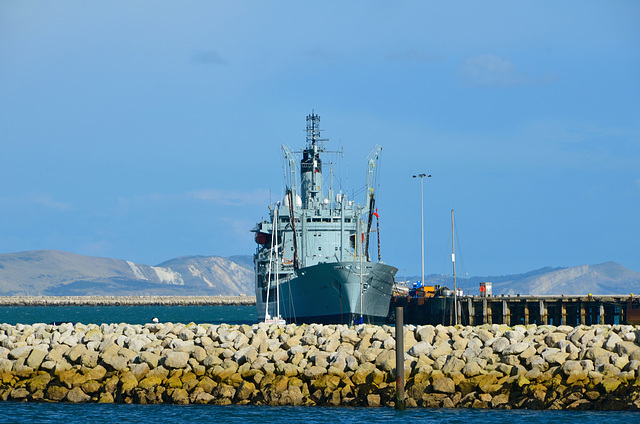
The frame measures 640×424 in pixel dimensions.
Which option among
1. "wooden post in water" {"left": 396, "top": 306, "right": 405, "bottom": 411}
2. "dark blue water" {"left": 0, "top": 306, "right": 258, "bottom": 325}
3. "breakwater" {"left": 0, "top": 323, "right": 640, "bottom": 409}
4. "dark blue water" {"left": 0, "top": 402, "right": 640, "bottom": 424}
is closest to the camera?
"dark blue water" {"left": 0, "top": 402, "right": 640, "bottom": 424}

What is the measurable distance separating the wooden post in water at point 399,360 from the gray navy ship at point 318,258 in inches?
1587

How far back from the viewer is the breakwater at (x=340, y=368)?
2991cm

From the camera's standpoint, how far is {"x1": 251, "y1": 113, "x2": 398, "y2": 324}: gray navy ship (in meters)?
72.2

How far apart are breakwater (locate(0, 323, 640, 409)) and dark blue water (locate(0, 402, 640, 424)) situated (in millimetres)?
457

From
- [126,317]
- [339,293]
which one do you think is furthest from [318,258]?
[126,317]

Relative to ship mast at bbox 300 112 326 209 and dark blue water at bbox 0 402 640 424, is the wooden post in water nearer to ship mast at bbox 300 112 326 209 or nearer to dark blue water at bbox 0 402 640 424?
dark blue water at bbox 0 402 640 424

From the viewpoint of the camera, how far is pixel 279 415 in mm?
29688

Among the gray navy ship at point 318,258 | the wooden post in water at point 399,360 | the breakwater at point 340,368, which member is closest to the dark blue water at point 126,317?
the gray navy ship at point 318,258

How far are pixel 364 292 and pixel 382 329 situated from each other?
36.9 m

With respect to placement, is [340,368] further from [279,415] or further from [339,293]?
[339,293]

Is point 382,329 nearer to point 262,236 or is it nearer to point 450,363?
point 450,363

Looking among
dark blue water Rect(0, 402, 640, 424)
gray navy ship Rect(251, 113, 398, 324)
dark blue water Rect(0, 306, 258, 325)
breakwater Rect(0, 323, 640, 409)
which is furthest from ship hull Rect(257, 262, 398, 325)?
dark blue water Rect(0, 402, 640, 424)

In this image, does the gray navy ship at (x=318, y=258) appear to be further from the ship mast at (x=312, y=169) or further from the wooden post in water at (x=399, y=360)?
the wooden post in water at (x=399, y=360)

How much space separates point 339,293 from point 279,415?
42638mm
